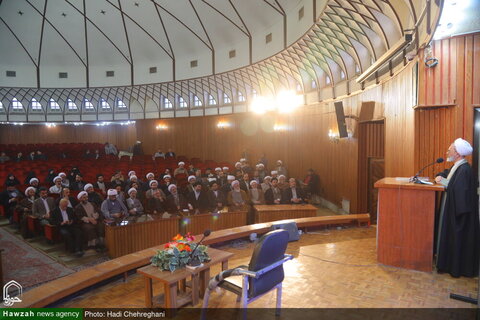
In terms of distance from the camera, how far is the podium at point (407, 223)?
361cm

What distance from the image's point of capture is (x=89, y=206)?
20.2 feet

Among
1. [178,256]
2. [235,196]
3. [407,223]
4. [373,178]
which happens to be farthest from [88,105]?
[407,223]

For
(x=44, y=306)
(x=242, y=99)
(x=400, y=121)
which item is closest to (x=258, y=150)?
(x=242, y=99)

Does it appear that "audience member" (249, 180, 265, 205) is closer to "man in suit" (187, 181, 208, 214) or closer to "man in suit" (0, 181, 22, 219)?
"man in suit" (187, 181, 208, 214)

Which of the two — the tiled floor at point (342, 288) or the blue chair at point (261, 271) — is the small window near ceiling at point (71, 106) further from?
the blue chair at point (261, 271)

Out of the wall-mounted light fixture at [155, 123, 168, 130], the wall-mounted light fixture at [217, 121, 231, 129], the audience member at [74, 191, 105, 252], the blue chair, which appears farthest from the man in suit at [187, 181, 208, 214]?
the wall-mounted light fixture at [155, 123, 168, 130]

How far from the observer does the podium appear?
3.61m

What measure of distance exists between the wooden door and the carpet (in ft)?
22.2

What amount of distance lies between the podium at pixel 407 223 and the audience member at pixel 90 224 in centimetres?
494

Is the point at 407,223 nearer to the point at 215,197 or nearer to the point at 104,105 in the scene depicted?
the point at 215,197

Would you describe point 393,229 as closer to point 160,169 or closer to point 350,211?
point 350,211

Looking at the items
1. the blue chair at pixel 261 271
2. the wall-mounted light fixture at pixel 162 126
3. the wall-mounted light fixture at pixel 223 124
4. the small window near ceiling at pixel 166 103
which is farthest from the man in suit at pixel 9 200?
the small window near ceiling at pixel 166 103

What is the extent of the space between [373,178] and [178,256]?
6166 mm

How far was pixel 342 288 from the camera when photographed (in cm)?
344
